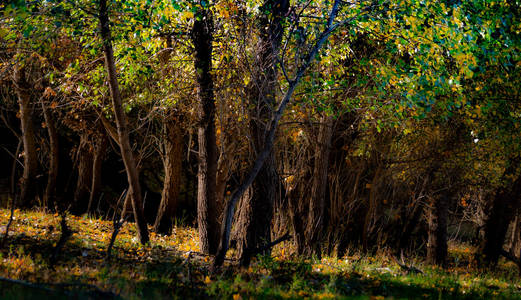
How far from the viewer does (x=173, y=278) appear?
286 inches

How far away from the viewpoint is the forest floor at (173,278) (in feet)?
19.3

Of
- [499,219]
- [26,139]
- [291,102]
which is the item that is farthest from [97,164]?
[499,219]

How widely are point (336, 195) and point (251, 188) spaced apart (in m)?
5.57

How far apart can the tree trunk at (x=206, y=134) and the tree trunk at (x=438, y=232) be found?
8068 millimetres

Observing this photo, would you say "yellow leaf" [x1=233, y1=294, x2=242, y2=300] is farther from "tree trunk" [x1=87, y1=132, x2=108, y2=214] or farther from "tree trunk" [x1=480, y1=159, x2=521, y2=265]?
"tree trunk" [x1=480, y1=159, x2=521, y2=265]

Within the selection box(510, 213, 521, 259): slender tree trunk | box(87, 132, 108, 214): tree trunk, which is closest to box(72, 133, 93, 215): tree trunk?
box(87, 132, 108, 214): tree trunk

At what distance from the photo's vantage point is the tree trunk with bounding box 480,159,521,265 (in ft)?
55.1

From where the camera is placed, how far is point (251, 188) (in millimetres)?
9852

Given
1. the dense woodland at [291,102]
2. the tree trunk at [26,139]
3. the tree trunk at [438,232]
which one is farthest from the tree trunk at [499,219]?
the tree trunk at [26,139]

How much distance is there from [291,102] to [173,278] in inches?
174

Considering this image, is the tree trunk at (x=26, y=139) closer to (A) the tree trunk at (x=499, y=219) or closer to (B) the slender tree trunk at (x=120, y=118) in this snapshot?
(B) the slender tree trunk at (x=120, y=118)

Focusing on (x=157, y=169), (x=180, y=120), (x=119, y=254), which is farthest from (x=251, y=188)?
(x=157, y=169)

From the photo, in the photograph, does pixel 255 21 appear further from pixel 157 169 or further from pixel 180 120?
pixel 157 169

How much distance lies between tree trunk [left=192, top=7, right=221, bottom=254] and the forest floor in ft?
2.47
